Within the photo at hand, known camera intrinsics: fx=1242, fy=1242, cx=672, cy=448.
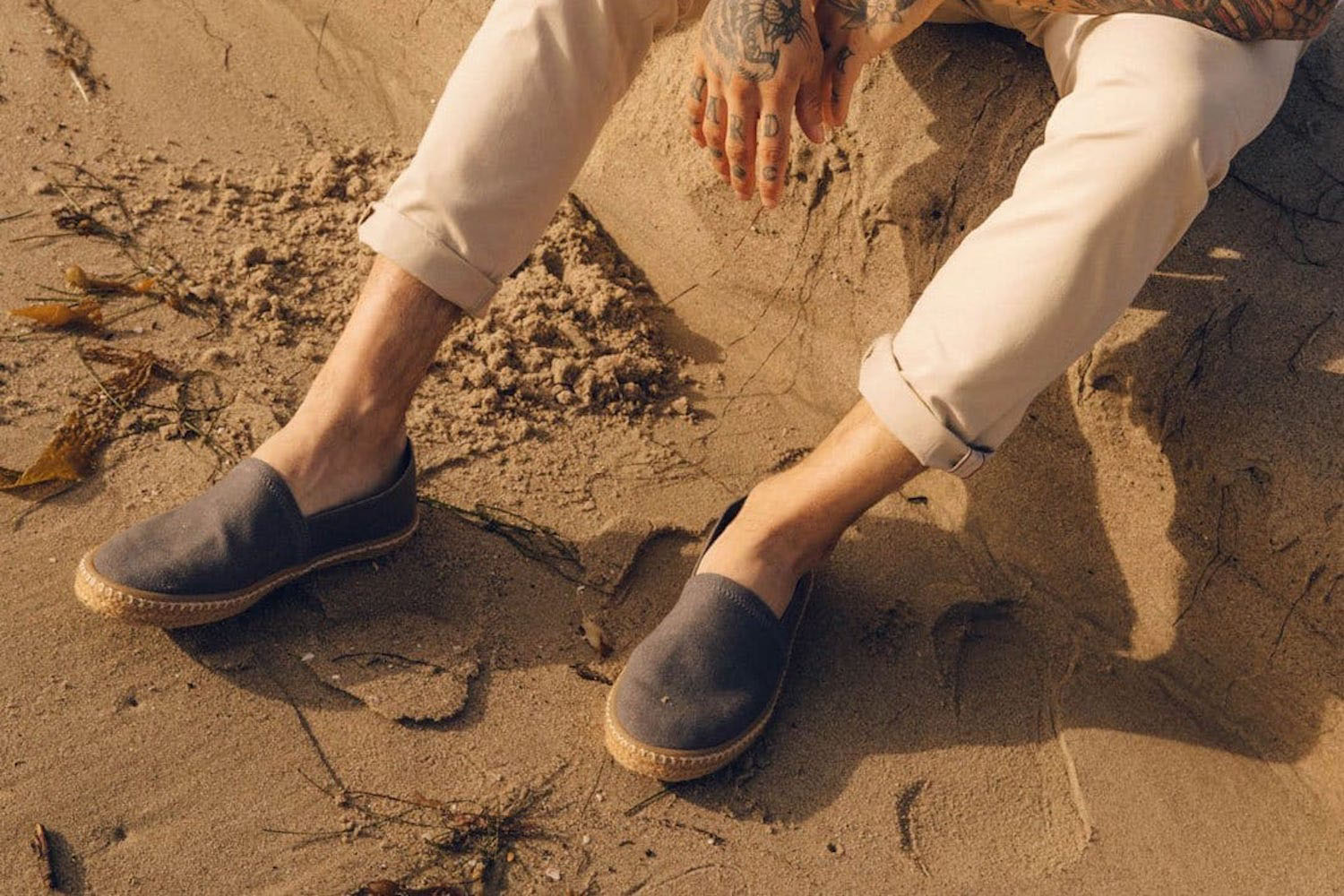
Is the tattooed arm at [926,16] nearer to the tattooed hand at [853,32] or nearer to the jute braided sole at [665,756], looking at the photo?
the tattooed hand at [853,32]

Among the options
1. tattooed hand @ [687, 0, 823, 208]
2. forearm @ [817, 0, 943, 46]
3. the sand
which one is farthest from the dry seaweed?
forearm @ [817, 0, 943, 46]

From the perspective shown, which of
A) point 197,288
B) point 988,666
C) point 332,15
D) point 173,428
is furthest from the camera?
point 332,15

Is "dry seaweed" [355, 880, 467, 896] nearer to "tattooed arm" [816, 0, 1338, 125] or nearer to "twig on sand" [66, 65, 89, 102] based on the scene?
"tattooed arm" [816, 0, 1338, 125]

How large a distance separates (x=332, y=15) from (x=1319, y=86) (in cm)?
246

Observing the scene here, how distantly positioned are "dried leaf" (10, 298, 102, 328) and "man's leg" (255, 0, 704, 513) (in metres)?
0.73

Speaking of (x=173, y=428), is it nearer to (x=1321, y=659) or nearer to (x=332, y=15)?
(x=332, y=15)

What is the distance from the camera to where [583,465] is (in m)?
2.51

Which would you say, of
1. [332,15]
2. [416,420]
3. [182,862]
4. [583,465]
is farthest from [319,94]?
[182,862]

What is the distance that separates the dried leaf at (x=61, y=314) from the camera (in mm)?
2533

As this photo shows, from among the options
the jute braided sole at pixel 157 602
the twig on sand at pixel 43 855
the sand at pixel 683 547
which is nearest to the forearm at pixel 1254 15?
the sand at pixel 683 547

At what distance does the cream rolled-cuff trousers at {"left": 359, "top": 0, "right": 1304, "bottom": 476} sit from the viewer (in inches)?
72.1

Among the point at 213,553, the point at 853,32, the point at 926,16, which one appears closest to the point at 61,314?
the point at 213,553

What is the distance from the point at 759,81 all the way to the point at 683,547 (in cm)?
89

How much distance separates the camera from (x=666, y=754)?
1.96m
